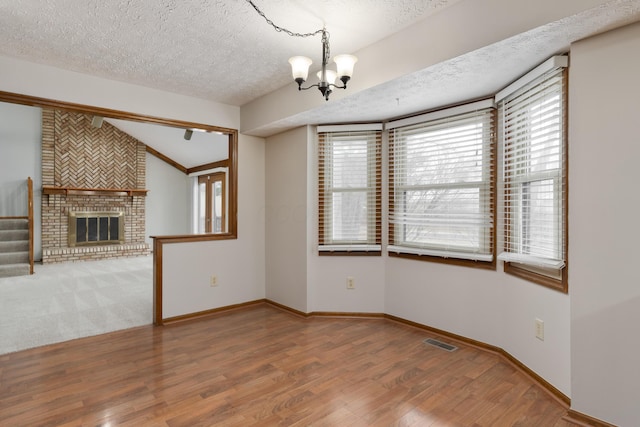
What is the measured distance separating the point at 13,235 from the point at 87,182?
79.0 inches

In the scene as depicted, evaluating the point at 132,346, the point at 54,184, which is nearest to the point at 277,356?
the point at 132,346

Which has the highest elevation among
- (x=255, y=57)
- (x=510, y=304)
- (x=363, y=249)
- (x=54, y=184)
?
(x=255, y=57)

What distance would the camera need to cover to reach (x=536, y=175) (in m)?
2.42

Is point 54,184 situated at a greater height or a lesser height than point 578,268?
greater

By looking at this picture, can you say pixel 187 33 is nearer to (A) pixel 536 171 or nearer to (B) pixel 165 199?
(A) pixel 536 171

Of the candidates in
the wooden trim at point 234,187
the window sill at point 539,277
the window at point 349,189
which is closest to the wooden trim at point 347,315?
the window at point 349,189

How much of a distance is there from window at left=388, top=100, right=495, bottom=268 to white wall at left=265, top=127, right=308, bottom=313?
3.30 ft

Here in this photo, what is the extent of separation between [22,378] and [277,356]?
6.00 feet

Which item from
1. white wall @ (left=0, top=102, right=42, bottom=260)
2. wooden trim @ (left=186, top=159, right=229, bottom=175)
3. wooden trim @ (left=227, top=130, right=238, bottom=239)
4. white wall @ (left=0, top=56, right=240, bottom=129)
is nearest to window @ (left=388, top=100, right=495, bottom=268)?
wooden trim @ (left=227, top=130, right=238, bottom=239)

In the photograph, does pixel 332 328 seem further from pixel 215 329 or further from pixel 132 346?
pixel 132 346

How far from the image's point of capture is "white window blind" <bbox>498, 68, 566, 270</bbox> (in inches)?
87.4

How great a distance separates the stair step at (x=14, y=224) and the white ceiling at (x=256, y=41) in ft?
18.0

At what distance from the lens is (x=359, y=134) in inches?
151

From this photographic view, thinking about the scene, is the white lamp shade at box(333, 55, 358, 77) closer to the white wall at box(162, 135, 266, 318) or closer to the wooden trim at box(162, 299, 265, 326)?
the white wall at box(162, 135, 266, 318)
